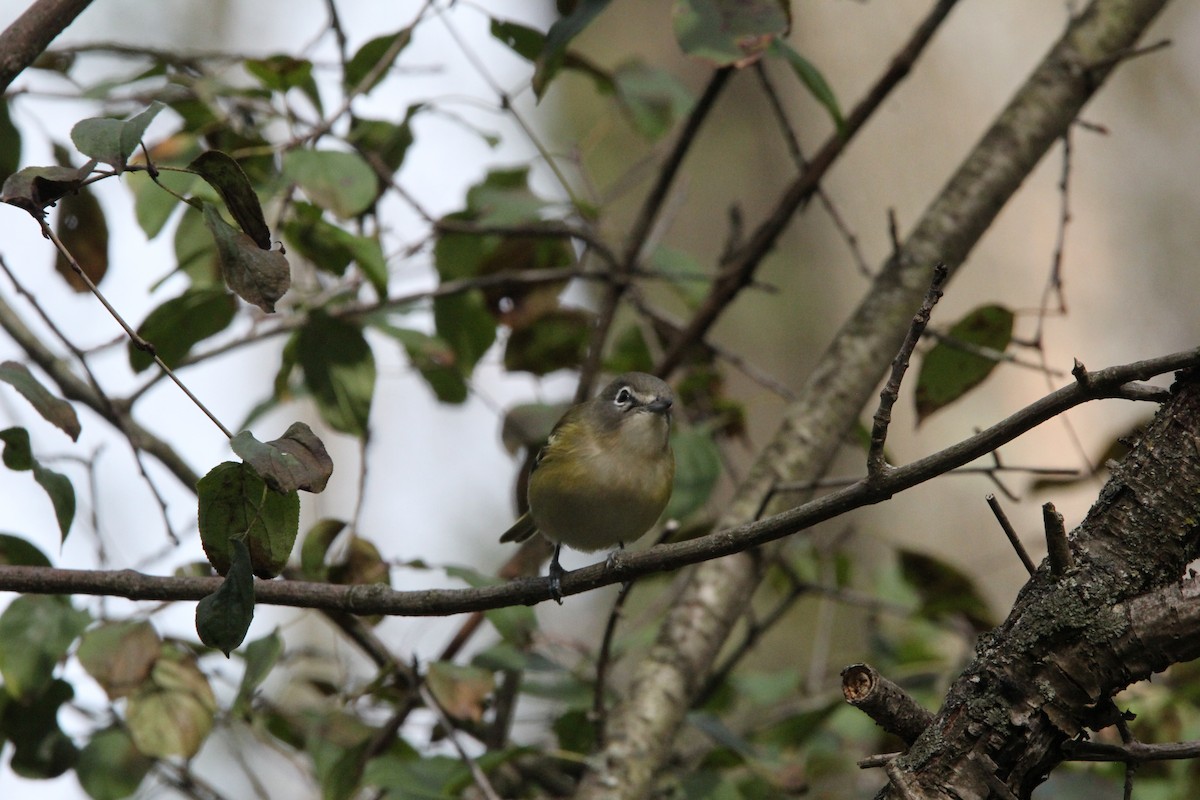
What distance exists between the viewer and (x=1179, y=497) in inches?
56.6

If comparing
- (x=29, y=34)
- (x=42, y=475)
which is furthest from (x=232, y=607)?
(x=29, y=34)

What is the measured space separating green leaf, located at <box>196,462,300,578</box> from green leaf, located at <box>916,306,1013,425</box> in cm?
172

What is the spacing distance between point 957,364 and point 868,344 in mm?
472

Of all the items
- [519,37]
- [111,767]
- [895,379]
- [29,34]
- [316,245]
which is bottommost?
[111,767]

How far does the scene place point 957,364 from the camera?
2.82 meters

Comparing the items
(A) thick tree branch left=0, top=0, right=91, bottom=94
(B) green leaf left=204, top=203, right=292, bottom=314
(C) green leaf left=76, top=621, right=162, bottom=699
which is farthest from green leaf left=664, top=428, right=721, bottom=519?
(A) thick tree branch left=0, top=0, right=91, bottom=94

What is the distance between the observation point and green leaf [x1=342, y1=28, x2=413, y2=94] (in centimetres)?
286

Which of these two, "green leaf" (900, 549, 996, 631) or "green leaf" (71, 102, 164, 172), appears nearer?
"green leaf" (71, 102, 164, 172)

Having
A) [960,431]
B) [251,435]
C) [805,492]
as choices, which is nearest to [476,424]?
[960,431]

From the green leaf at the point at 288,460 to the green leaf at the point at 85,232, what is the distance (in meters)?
1.61

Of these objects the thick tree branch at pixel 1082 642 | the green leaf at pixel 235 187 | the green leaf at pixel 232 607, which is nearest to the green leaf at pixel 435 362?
the green leaf at pixel 235 187

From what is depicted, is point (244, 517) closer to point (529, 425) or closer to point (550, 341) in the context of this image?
point (529, 425)

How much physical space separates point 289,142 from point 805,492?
66.2 inches

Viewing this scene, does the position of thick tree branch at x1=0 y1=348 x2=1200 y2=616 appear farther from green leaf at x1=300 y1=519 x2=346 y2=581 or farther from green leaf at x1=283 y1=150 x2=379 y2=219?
green leaf at x1=283 y1=150 x2=379 y2=219
